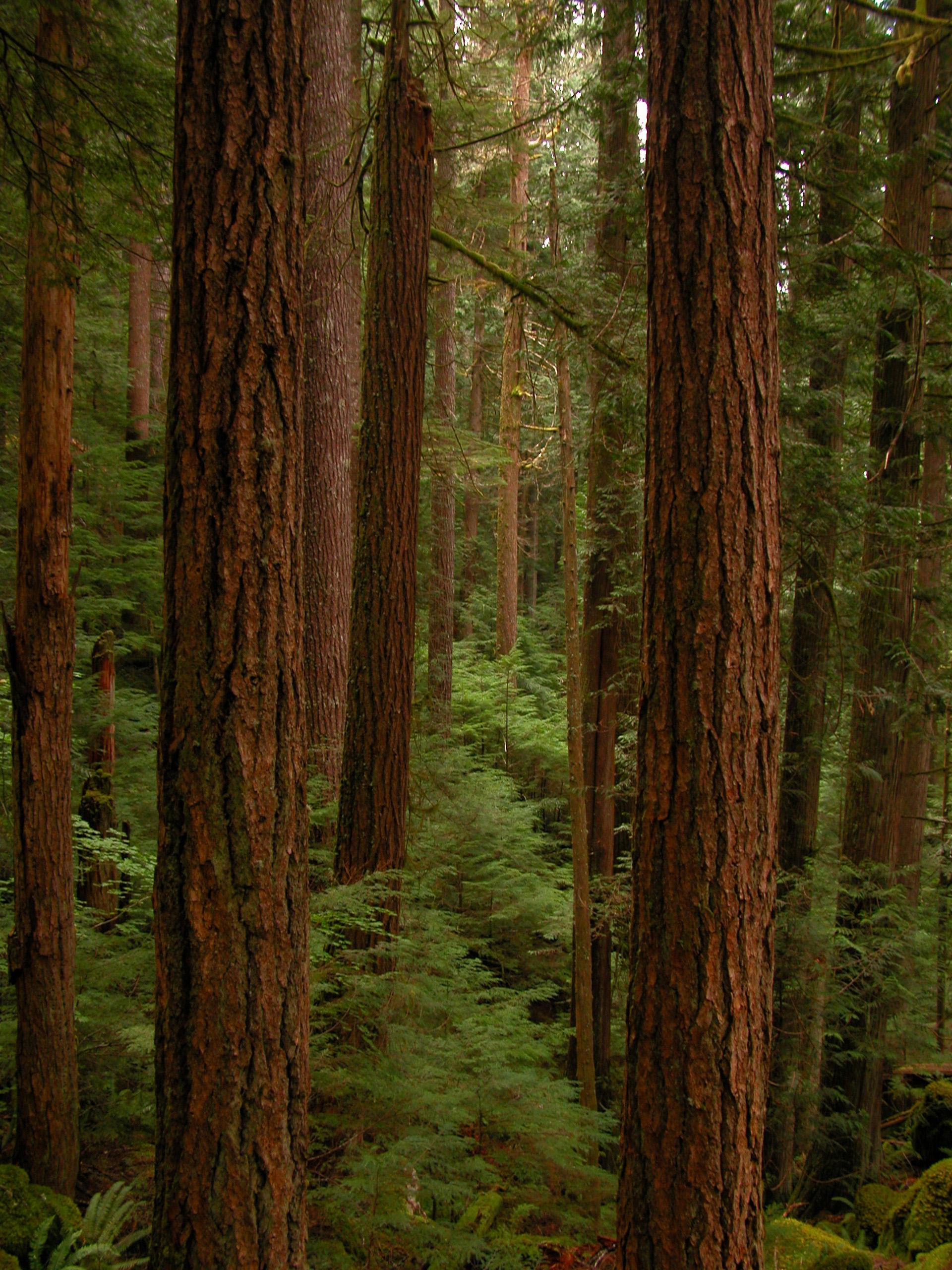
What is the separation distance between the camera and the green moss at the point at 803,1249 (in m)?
4.81

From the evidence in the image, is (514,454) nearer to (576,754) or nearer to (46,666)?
(576,754)

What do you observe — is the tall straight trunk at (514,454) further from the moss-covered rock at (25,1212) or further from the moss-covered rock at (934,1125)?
the moss-covered rock at (25,1212)

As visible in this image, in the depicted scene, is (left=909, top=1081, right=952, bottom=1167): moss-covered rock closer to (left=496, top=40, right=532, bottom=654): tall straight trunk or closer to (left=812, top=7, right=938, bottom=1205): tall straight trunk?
(left=812, top=7, right=938, bottom=1205): tall straight trunk

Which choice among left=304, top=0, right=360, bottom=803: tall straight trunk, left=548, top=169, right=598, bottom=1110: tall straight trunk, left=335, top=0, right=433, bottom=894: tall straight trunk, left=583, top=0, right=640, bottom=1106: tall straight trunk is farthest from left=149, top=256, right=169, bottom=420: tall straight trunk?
left=335, top=0, right=433, bottom=894: tall straight trunk

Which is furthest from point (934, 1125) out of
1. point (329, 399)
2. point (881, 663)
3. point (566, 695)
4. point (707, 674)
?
point (329, 399)

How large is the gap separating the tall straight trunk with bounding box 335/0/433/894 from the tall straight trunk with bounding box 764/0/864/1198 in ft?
9.44

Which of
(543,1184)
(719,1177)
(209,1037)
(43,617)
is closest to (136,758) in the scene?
(43,617)

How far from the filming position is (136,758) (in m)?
10.3

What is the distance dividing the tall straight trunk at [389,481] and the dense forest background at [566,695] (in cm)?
30

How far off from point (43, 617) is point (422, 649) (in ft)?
44.4

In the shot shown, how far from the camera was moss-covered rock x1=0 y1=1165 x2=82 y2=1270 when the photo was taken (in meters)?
3.63

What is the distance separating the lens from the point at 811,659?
820cm

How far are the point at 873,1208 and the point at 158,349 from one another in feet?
74.1

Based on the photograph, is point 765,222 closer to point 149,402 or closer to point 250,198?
point 250,198
